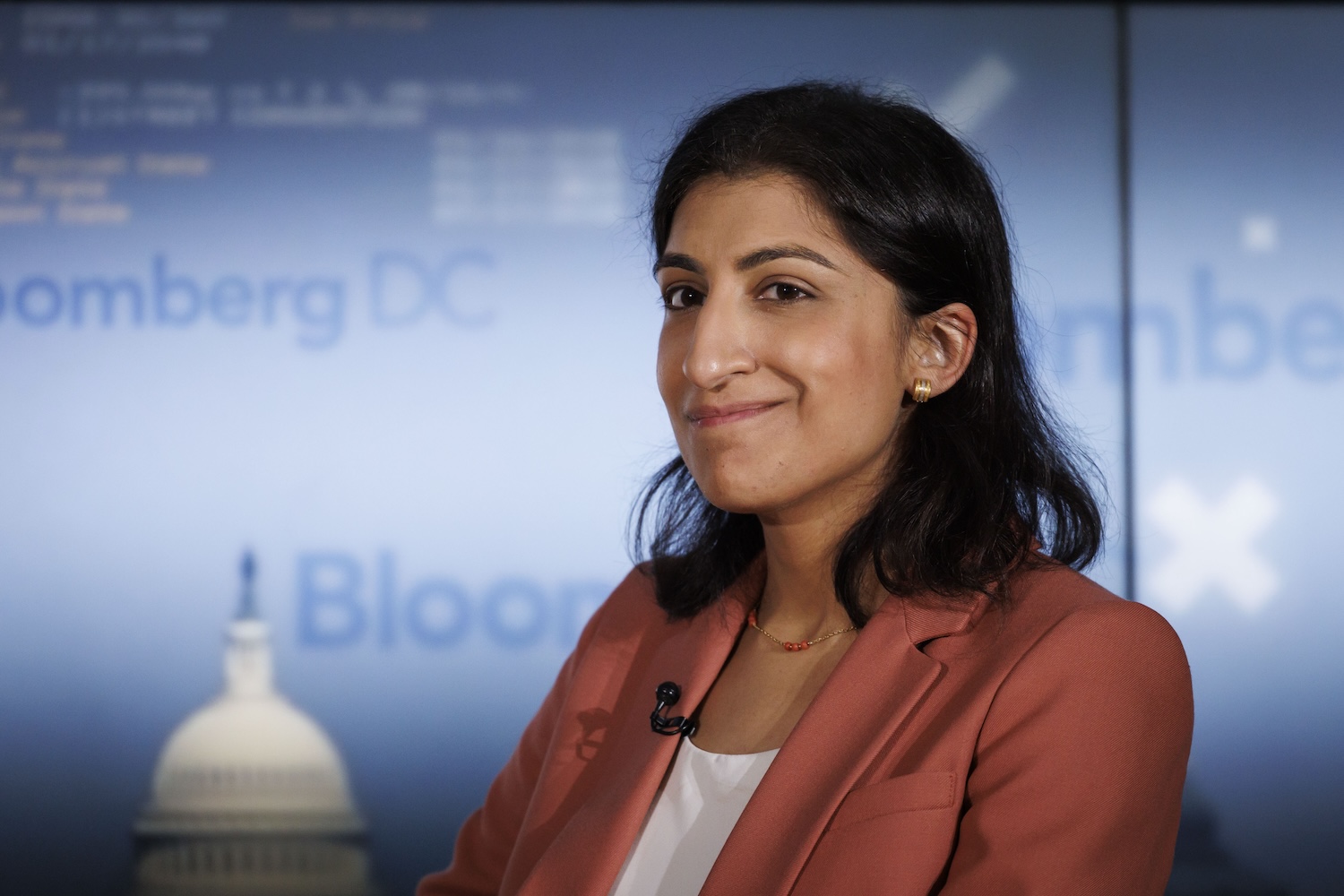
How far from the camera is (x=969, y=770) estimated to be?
1227 millimetres

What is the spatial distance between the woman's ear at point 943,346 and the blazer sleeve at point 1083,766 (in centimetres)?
37

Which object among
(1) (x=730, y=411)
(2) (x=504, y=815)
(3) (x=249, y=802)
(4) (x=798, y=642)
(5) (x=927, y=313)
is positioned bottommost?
(3) (x=249, y=802)

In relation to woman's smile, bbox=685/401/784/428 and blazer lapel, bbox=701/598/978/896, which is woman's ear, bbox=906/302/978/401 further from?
blazer lapel, bbox=701/598/978/896

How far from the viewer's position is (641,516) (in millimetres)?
1929

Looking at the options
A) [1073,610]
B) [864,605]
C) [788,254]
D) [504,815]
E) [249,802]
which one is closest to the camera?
[1073,610]

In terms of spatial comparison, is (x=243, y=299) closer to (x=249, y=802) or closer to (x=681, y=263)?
(x=249, y=802)

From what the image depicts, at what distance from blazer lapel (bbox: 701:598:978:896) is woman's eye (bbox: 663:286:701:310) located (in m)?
0.48

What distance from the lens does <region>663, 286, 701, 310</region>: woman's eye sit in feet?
5.04

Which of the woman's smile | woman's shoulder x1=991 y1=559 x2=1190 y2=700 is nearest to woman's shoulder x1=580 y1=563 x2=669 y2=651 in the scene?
the woman's smile

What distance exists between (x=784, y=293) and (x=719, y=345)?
102 mm

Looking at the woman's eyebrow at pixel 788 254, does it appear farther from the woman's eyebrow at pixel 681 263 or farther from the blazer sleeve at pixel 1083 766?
the blazer sleeve at pixel 1083 766

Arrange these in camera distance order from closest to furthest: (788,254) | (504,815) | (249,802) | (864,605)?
(788,254), (864,605), (504,815), (249,802)

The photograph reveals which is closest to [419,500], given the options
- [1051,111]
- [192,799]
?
[192,799]

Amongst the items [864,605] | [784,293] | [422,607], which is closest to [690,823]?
[864,605]
